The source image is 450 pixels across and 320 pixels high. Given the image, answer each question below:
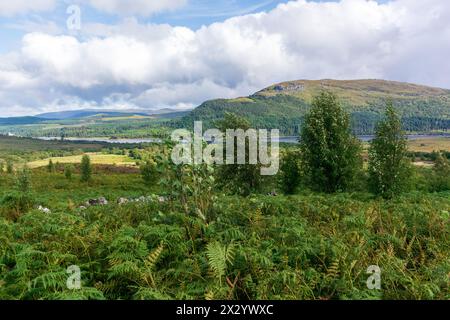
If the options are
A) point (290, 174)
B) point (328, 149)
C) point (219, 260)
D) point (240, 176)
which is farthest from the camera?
point (290, 174)

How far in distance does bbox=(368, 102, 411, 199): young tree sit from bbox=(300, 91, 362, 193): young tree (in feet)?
6.82

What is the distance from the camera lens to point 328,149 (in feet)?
109

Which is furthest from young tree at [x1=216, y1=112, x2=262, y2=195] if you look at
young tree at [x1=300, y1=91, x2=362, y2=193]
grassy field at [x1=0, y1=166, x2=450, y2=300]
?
grassy field at [x1=0, y1=166, x2=450, y2=300]

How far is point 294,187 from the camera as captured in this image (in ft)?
A: 142

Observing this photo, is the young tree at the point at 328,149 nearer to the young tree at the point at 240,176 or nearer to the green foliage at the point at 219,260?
the young tree at the point at 240,176

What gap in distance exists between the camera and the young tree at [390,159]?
109ft

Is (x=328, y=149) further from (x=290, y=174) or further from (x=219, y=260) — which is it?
(x=219, y=260)

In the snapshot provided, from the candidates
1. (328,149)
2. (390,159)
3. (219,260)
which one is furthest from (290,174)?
(219,260)

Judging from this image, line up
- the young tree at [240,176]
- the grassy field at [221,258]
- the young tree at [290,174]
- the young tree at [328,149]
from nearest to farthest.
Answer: the grassy field at [221,258]
the young tree at [328,149]
the young tree at [240,176]
the young tree at [290,174]

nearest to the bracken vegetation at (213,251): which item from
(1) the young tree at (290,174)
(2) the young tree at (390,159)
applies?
(2) the young tree at (390,159)

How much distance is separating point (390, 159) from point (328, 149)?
235 inches

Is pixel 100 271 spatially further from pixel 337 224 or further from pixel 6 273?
pixel 337 224

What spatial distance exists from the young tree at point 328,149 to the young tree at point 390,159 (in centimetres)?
208

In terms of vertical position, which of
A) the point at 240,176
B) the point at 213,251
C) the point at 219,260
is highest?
the point at 213,251
